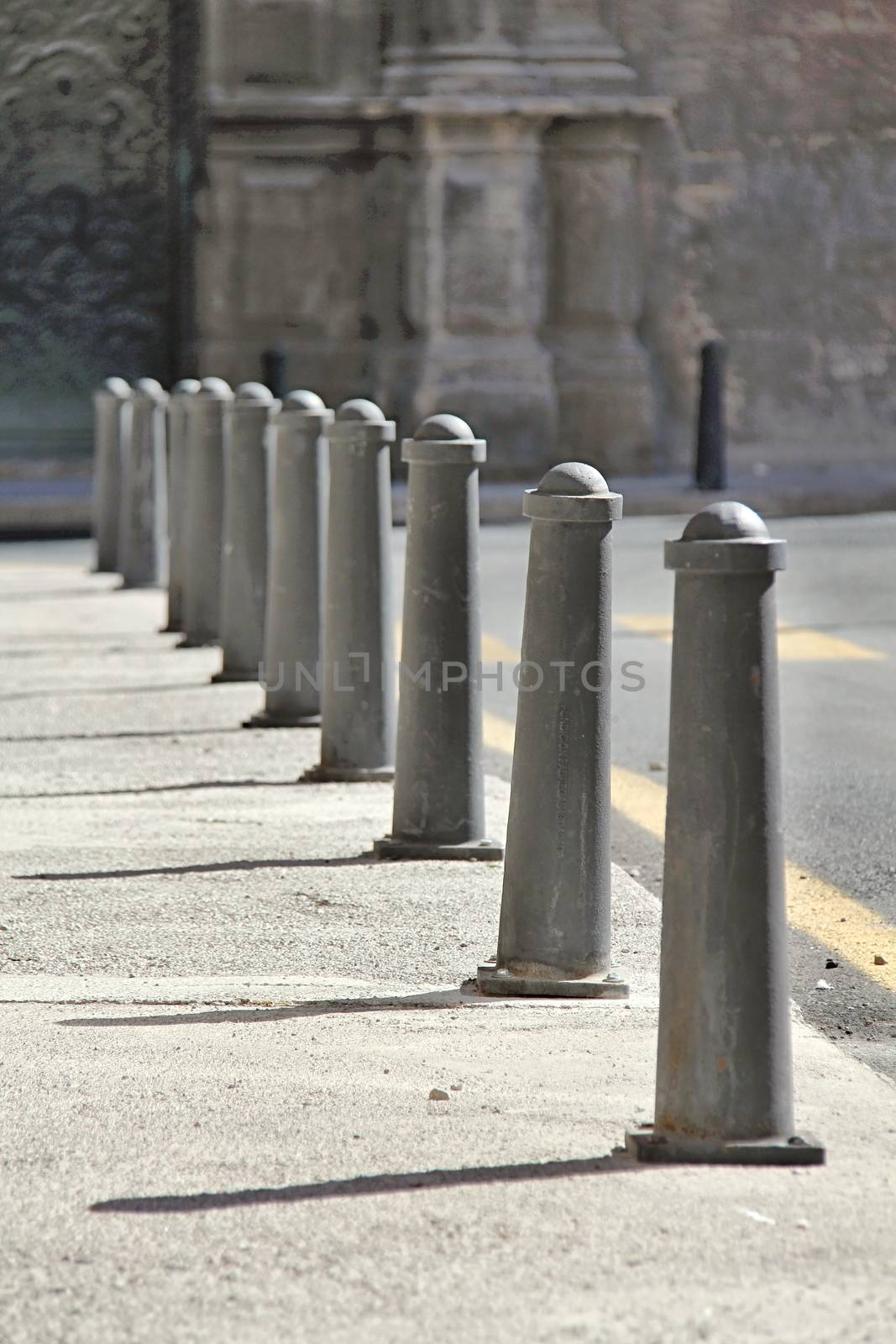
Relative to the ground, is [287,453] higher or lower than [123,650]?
higher

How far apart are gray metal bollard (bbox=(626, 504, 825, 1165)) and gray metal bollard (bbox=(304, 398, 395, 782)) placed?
296 cm

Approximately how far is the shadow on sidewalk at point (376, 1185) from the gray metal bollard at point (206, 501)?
6.10 meters

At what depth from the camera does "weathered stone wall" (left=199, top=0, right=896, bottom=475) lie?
17.8 m

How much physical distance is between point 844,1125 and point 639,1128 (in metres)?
0.31

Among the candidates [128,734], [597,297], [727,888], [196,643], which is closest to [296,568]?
[128,734]

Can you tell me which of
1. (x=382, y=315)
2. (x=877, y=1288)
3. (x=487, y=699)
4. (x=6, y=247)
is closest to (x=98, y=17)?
(x=6, y=247)

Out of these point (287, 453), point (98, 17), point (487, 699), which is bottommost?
point (487, 699)

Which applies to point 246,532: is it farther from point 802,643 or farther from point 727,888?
point 727,888

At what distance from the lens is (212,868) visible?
545cm

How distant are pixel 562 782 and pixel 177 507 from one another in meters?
6.25

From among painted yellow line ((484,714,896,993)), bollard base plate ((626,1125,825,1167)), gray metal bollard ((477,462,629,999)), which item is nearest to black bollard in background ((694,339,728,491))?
A: painted yellow line ((484,714,896,993))

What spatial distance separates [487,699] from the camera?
8539 millimetres

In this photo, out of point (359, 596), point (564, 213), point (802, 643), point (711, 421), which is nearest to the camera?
point (359, 596)

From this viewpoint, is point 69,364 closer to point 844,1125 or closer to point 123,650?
point 123,650
